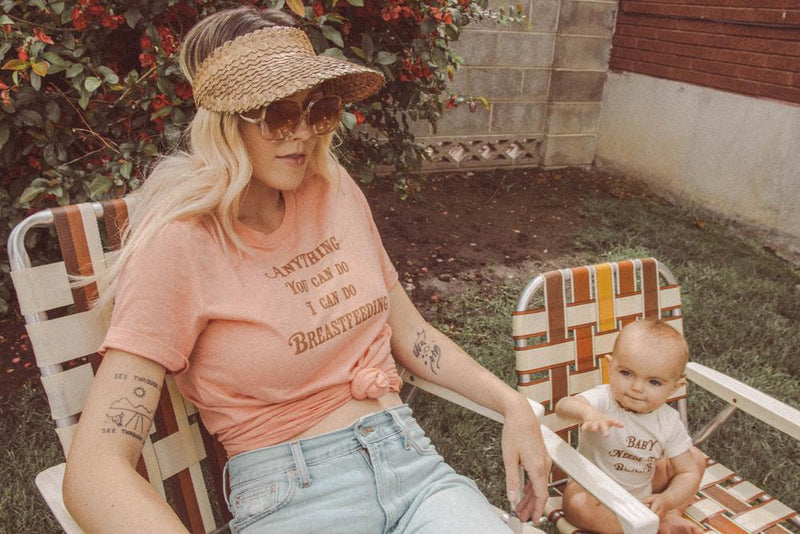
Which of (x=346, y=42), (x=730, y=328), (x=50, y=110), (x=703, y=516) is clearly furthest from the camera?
(x=730, y=328)

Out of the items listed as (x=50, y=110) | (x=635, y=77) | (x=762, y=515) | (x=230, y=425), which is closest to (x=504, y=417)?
A: (x=230, y=425)

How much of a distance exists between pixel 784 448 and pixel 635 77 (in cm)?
446

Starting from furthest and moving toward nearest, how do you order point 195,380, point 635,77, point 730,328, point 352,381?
point 635,77, point 730,328, point 352,381, point 195,380

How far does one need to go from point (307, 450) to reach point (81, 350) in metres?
0.64

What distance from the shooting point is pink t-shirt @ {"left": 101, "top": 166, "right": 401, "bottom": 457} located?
1393 millimetres

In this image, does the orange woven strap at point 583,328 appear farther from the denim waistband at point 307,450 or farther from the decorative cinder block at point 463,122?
the decorative cinder block at point 463,122

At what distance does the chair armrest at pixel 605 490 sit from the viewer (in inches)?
57.7

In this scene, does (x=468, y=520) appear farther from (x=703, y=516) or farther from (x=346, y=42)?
(x=346, y=42)

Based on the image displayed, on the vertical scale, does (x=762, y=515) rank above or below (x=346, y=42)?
below

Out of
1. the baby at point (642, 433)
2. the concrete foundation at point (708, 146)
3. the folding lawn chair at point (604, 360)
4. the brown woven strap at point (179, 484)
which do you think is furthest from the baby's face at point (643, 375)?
the concrete foundation at point (708, 146)

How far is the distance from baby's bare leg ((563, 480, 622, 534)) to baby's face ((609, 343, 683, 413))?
332mm

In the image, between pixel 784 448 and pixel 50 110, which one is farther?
pixel 784 448

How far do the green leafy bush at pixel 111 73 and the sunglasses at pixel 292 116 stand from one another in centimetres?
80

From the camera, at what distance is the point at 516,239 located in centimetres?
525
